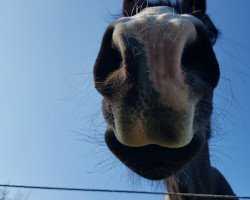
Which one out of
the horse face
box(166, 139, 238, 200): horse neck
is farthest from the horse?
box(166, 139, 238, 200): horse neck

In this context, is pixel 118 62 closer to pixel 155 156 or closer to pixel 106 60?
pixel 106 60

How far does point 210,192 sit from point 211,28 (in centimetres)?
124

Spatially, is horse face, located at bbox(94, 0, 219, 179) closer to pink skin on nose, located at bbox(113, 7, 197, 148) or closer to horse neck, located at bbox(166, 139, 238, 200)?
pink skin on nose, located at bbox(113, 7, 197, 148)

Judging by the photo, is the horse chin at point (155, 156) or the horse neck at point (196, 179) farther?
the horse neck at point (196, 179)

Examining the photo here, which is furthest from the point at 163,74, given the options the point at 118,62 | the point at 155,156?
the point at 155,156

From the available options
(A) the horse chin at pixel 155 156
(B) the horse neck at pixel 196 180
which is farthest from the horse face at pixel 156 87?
(B) the horse neck at pixel 196 180

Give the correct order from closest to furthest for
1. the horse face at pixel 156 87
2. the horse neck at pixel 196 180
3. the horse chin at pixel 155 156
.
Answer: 1. the horse face at pixel 156 87
2. the horse chin at pixel 155 156
3. the horse neck at pixel 196 180

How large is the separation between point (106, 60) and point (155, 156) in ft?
1.58

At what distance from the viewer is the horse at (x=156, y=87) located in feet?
4.80

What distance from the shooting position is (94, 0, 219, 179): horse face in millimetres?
1462

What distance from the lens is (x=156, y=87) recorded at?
1483mm

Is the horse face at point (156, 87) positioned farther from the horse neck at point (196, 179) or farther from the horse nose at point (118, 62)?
the horse neck at point (196, 179)

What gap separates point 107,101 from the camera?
5.36ft

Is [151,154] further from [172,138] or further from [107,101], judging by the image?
[107,101]
